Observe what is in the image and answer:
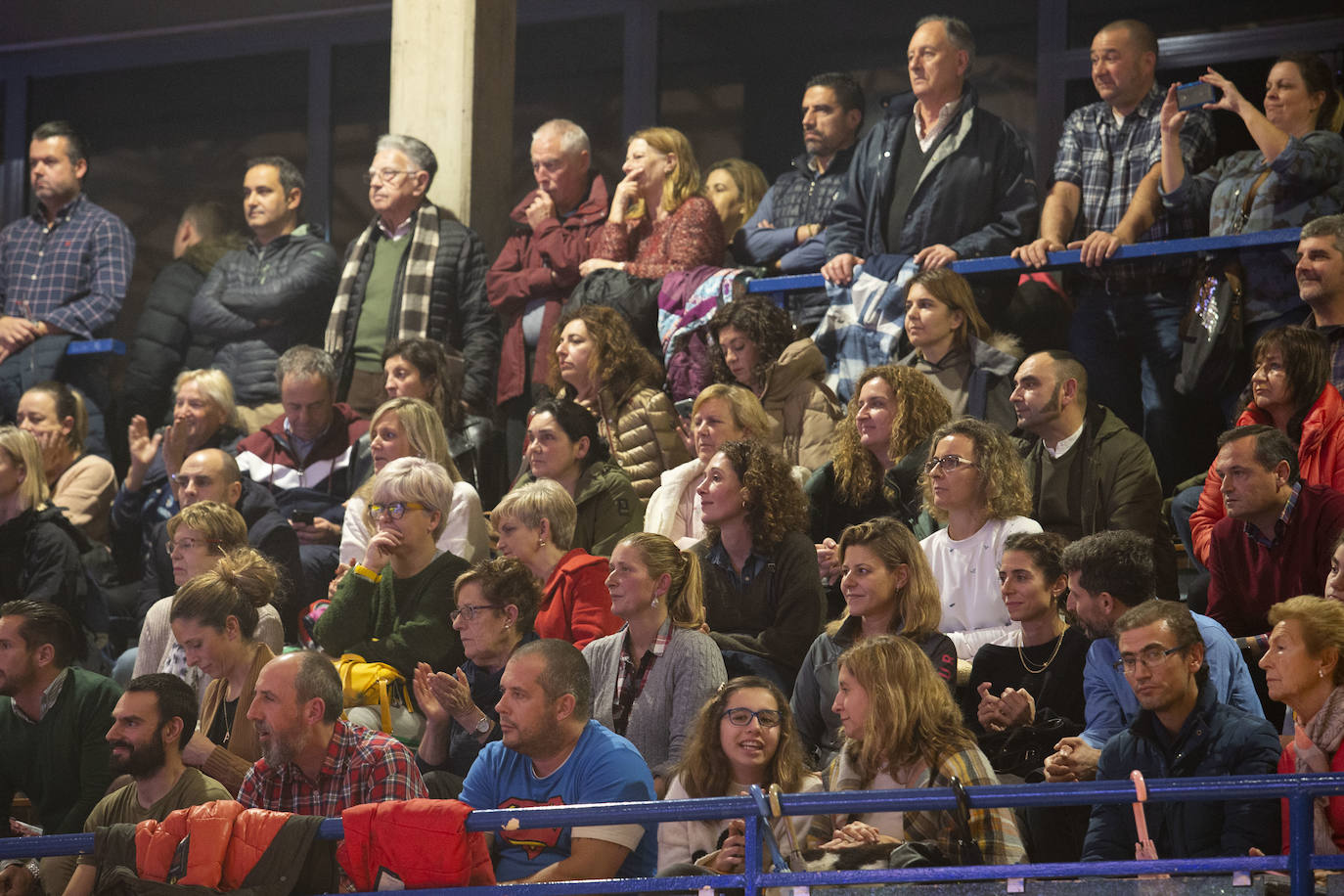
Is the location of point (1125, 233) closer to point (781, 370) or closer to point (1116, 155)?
point (1116, 155)

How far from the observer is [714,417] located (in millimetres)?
6168

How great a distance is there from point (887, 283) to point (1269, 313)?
4.58ft

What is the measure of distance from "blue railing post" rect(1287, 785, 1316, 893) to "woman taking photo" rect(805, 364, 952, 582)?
2.34 meters

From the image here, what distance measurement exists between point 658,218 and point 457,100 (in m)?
1.50

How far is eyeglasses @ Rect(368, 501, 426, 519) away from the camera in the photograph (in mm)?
5820

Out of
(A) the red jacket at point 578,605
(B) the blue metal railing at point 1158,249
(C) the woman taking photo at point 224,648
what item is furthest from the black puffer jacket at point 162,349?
(B) the blue metal railing at point 1158,249

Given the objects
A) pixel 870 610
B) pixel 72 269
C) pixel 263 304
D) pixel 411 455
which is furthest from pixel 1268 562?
pixel 72 269

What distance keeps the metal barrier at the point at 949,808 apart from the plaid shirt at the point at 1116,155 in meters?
3.50

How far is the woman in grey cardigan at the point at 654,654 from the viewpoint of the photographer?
4.97 metres

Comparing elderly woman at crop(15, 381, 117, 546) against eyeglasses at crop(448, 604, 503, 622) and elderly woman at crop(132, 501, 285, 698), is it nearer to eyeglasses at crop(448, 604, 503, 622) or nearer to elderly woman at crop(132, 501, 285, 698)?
elderly woman at crop(132, 501, 285, 698)

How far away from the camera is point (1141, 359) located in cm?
665

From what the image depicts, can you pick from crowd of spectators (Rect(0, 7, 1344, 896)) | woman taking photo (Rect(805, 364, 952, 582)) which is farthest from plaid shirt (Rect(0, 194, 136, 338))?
woman taking photo (Rect(805, 364, 952, 582))

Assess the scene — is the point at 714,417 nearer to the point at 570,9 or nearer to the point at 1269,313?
the point at 1269,313

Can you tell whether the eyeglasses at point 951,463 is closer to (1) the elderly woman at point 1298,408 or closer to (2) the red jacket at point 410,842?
(1) the elderly woman at point 1298,408
